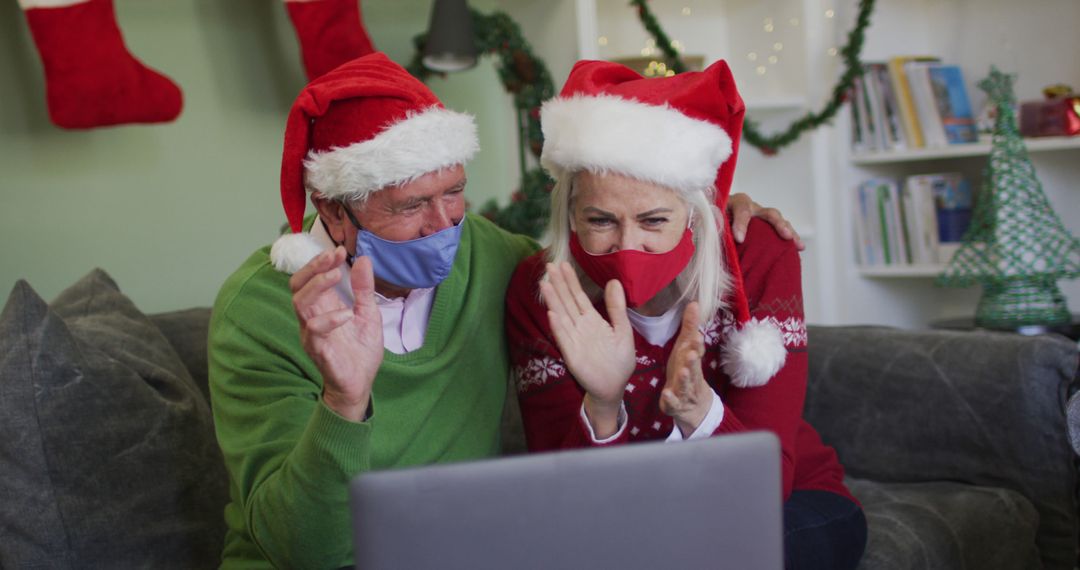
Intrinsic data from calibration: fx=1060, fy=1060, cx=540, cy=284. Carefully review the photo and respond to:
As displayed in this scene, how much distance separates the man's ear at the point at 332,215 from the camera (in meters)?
1.51

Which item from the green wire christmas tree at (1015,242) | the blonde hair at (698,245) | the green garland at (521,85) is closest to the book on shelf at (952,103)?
the green wire christmas tree at (1015,242)

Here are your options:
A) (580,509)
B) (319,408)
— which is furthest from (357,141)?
(580,509)

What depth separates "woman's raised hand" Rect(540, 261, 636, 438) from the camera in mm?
1287

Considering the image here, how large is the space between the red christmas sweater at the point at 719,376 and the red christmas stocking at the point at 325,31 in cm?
124

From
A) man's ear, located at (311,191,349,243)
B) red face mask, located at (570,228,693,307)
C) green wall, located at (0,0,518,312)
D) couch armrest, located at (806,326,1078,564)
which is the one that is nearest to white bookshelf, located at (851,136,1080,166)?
couch armrest, located at (806,326,1078,564)

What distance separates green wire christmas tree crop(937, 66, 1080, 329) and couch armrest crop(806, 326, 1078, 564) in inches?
33.6

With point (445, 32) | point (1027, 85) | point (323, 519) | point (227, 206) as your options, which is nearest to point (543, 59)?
point (445, 32)

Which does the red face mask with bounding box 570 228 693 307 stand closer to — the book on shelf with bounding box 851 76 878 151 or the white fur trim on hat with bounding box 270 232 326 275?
the white fur trim on hat with bounding box 270 232 326 275

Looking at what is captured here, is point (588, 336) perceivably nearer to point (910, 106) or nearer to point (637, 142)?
point (637, 142)

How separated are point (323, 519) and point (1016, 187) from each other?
2114 millimetres

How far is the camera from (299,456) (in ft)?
4.06

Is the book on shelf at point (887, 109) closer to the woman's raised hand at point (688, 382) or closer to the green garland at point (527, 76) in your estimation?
the green garland at point (527, 76)

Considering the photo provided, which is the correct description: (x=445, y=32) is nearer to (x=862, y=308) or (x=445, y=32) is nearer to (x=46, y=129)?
(x=46, y=129)

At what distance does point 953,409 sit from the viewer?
1.85 m
